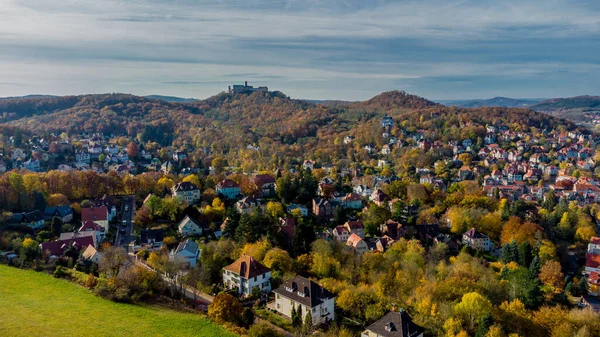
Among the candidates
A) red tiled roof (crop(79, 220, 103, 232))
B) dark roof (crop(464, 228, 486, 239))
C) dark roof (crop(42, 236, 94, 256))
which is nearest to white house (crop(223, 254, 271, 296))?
dark roof (crop(42, 236, 94, 256))

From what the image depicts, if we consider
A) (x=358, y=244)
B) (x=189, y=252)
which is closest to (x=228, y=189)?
(x=358, y=244)

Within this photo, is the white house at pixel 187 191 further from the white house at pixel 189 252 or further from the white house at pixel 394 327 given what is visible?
the white house at pixel 394 327

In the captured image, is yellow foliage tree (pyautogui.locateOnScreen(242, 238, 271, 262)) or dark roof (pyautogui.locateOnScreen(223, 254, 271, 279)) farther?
yellow foliage tree (pyautogui.locateOnScreen(242, 238, 271, 262))

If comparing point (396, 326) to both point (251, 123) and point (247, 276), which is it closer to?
point (247, 276)

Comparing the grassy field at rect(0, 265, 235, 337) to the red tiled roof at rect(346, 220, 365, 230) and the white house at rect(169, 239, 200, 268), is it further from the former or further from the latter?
the red tiled roof at rect(346, 220, 365, 230)

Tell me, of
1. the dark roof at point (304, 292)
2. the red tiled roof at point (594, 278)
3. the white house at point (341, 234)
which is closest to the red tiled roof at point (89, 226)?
the dark roof at point (304, 292)

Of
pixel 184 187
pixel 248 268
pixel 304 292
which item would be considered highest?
pixel 184 187
